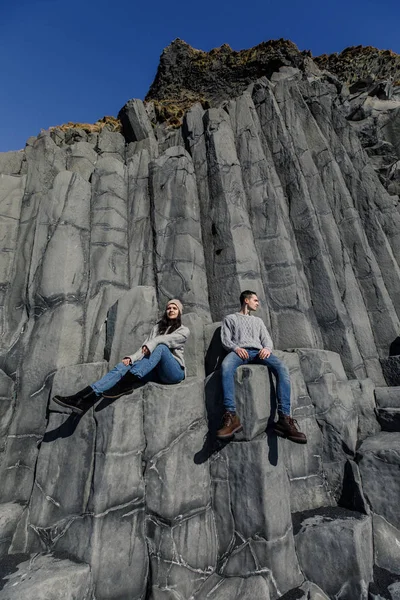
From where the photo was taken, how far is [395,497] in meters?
3.71

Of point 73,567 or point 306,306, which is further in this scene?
point 306,306

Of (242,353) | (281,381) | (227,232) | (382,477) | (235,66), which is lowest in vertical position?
(382,477)

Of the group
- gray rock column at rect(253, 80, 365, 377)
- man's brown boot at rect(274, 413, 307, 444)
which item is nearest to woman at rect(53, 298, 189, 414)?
man's brown boot at rect(274, 413, 307, 444)

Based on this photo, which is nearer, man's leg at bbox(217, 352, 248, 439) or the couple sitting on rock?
man's leg at bbox(217, 352, 248, 439)

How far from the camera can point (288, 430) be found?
3.21 meters

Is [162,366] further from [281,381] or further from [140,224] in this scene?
[140,224]

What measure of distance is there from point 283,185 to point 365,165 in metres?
2.84

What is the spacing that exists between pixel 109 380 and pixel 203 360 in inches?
65.0

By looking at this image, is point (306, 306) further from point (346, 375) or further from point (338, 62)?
point (338, 62)

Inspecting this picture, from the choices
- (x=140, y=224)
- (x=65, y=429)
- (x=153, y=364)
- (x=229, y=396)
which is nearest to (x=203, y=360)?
(x=153, y=364)

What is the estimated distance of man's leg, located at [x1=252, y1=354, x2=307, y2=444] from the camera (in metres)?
3.19

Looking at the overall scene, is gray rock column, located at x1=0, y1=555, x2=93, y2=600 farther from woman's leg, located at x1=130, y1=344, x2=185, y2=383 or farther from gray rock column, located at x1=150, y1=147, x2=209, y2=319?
gray rock column, located at x1=150, y1=147, x2=209, y2=319

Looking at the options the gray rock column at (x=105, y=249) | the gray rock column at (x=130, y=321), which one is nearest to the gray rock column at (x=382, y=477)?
the gray rock column at (x=130, y=321)

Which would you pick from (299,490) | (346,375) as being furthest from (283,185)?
(299,490)
